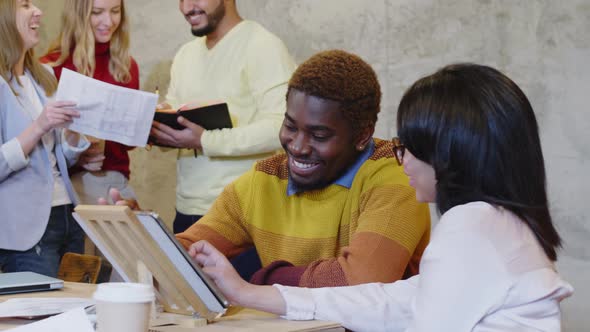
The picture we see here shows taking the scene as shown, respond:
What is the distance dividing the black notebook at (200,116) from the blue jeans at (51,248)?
1.70ft

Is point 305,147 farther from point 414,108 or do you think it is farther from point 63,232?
point 63,232

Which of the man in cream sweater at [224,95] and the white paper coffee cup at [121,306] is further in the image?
the man in cream sweater at [224,95]

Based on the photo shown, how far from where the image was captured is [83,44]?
3639 millimetres

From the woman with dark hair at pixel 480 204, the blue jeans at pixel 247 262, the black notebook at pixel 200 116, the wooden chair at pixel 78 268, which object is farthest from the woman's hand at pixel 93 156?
the woman with dark hair at pixel 480 204

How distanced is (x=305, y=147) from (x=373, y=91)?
25 cm

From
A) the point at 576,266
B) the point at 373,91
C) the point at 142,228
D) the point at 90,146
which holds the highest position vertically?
the point at 373,91

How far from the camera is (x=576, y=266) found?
3600 millimetres

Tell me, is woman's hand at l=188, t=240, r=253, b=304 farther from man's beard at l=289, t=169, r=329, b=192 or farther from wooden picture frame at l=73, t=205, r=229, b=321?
man's beard at l=289, t=169, r=329, b=192

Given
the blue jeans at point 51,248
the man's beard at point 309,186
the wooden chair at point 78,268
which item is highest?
the man's beard at point 309,186

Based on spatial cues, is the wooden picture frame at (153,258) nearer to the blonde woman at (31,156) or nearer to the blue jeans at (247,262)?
the blue jeans at (247,262)

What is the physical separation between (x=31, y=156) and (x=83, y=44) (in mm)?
645

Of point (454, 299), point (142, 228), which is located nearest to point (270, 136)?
point (142, 228)

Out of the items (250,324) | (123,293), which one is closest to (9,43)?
(250,324)

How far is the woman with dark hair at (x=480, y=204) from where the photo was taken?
1445mm
